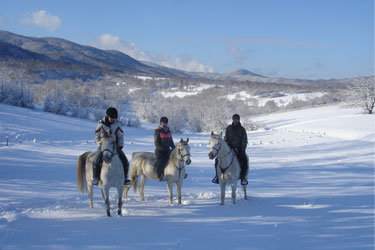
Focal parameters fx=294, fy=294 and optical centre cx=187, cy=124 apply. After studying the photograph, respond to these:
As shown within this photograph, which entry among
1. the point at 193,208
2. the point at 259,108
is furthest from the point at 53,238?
the point at 259,108

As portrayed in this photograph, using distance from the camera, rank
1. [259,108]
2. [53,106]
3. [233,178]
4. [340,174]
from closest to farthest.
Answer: [233,178]
[340,174]
[53,106]
[259,108]

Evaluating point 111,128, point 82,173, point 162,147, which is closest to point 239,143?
point 162,147

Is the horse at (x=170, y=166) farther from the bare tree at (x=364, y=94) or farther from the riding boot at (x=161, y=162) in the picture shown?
the bare tree at (x=364, y=94)

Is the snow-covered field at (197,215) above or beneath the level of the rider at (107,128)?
beneath

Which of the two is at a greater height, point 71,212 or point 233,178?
point 233,178

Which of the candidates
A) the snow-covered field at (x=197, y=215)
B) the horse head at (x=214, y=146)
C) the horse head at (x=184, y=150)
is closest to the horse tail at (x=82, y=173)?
the snow-covered field at (x=197, y=215)

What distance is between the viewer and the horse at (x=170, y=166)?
24.2 ft

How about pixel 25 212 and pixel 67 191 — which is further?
pixel 67 191

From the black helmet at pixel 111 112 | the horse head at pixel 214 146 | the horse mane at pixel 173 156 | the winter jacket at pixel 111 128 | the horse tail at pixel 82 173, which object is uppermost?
the black helmet at pixel 111 112

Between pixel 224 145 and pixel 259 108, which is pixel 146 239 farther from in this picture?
pixel 259 108

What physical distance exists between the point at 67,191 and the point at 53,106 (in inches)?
1527

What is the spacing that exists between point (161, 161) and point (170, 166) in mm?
340

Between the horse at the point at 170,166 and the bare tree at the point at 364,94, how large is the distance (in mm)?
48642

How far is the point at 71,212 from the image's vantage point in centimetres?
683
